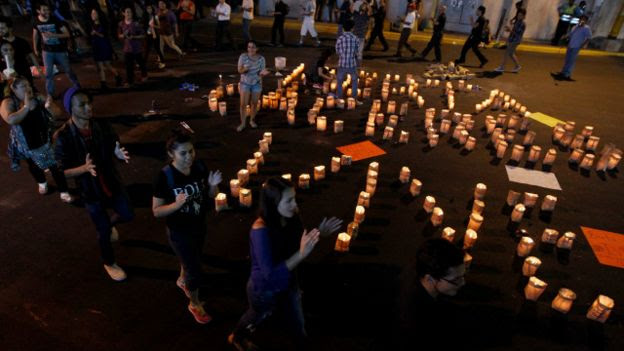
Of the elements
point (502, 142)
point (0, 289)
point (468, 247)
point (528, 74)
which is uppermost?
point (528, 74)

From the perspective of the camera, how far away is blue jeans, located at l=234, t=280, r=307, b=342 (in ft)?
9.11

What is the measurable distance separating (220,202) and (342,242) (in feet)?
5.96

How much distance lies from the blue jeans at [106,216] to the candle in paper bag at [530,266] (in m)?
4.48

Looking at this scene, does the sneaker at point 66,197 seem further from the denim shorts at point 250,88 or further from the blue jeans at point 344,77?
the blue jeans at point 344,77

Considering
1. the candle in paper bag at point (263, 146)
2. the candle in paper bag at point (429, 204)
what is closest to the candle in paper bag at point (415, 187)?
the candle in paper bag at point (429, 204)

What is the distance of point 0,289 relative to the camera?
3.87m

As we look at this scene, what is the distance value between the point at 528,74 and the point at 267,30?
454 inches

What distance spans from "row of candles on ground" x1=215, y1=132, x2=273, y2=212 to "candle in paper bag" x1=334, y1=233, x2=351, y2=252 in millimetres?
1494

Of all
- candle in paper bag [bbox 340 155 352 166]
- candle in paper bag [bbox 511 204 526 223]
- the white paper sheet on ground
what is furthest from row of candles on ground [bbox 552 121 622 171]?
candle in paper bag [bbox 340 155 352 166]

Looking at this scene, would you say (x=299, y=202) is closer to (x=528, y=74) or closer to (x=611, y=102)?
(x=611, y=102)

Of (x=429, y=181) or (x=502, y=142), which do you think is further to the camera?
(x=502, y=142)

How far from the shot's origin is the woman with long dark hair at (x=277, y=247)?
2.45 metres

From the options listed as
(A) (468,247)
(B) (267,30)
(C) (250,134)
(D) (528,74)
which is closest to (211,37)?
(B) (267,30)

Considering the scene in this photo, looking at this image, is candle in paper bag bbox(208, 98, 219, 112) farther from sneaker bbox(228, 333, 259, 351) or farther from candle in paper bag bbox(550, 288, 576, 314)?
candle in paper bag bbox(550, 288, 576, 314)
